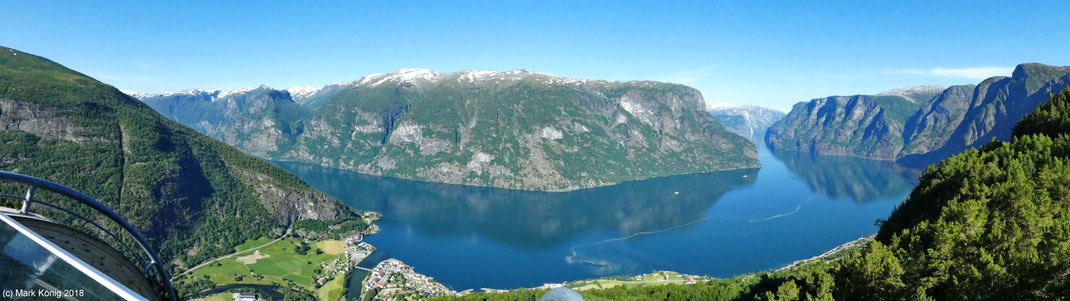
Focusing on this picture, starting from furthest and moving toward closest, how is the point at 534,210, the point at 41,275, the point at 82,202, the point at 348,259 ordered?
the point at 534,210 < the point at 348,259 < the point at 82,202 < the point at 41,275

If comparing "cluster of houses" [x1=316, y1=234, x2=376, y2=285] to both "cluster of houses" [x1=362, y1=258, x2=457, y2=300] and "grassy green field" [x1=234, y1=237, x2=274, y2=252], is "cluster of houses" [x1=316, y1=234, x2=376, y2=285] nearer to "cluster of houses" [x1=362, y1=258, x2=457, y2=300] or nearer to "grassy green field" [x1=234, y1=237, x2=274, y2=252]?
"cluster of houses" [x1=362, y1=258, x2=457, y2=300]

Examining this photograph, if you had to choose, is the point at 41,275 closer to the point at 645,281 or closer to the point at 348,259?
the point at 645,281

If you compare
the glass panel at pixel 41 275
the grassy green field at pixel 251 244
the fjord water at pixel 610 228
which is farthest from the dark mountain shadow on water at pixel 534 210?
the glass panel at pixel 41 275

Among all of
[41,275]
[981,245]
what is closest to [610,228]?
[981,245]

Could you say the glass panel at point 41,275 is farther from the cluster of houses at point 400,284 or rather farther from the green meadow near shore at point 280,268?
the green meadow near shore at point 280,268

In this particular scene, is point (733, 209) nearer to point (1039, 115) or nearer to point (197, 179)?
point (1039, 115)

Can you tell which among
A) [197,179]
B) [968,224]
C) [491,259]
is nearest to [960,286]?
[968,224]
